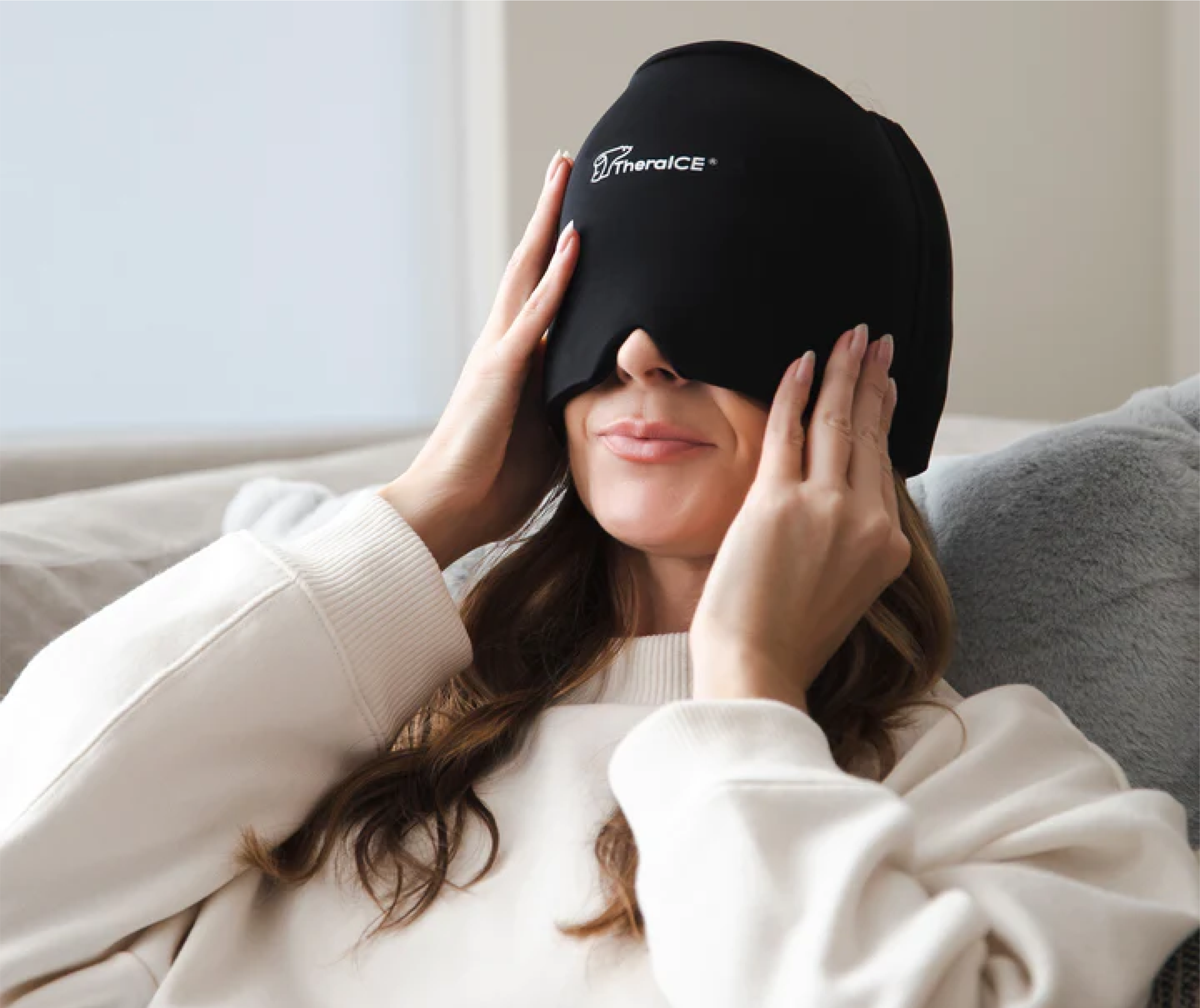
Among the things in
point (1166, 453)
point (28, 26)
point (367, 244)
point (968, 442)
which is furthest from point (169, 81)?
point (1166, 453)

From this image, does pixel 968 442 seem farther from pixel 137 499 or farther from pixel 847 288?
pixel 137 499

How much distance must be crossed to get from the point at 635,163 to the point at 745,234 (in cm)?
11

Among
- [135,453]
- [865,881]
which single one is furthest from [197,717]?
[135,453]

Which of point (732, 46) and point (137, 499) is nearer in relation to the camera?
point (732, 46)

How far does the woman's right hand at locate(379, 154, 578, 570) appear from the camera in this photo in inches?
45.9

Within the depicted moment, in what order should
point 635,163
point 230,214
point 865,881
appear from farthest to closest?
point 230,214 → point 635,163 → point 865,881

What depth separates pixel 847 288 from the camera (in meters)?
1.06

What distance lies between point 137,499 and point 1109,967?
1.12 meters

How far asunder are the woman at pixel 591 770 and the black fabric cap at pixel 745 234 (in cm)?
3

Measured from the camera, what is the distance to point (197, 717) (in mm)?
1020

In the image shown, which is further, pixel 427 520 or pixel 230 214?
pixel 230 214

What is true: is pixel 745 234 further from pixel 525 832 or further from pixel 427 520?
pixel 525 832

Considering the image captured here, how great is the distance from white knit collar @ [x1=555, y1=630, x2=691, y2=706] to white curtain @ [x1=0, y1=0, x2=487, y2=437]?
1.43 metres

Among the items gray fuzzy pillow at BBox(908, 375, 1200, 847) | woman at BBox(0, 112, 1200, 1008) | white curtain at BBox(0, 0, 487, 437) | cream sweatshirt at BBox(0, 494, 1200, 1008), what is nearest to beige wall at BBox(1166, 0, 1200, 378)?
white curtain at BBox(0, 0, 487, 437)
